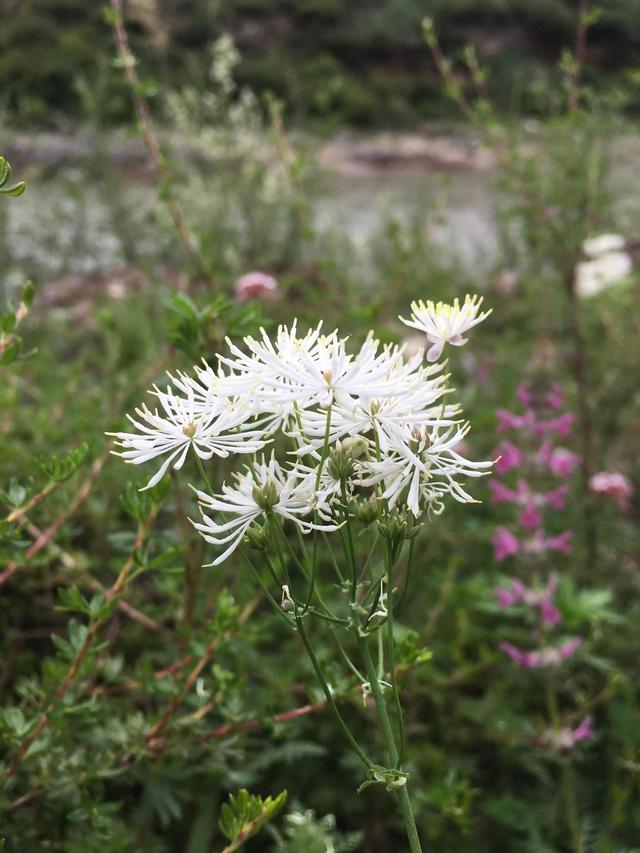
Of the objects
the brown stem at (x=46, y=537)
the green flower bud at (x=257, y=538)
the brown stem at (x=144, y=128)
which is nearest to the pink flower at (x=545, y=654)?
the brown stem at (x=46, y=537)

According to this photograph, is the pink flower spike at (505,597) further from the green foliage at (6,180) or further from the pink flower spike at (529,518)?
the green foliage at (6,180)

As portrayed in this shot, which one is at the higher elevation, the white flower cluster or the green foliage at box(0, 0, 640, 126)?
the white flower cluster

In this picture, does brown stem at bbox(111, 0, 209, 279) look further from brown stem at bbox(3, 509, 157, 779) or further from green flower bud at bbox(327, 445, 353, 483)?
green flower bud at bbox(327, 445, 353, 483)

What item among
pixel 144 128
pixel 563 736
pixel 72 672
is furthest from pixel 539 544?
pixel 144 128

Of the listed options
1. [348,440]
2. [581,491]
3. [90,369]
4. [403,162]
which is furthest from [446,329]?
[403,162]

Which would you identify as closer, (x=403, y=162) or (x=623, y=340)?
(x=623, y=340)

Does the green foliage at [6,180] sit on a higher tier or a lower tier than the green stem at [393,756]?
higher

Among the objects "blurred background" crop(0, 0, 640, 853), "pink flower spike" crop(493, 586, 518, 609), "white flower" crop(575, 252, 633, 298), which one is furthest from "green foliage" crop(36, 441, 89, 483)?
"white flower" crop(575, 252, 633, 298)

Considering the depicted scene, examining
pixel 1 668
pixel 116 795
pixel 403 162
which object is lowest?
pixel 403 162

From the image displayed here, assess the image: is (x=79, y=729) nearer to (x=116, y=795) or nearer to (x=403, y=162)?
(x=116, y=795)
